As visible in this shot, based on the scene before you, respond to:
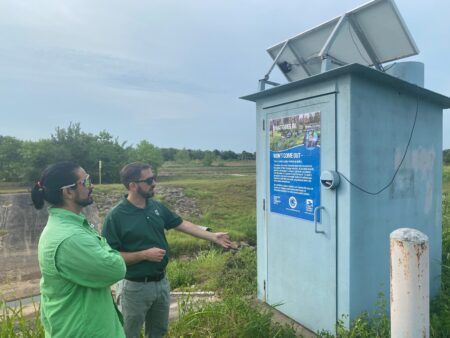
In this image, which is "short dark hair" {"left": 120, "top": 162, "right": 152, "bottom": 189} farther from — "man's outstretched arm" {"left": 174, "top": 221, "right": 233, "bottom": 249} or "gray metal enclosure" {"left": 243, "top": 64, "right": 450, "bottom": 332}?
"gray metal enclosure" {"left": 243, "top": 64, "right": 450, "bottom": 332}

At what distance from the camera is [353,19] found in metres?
3.60

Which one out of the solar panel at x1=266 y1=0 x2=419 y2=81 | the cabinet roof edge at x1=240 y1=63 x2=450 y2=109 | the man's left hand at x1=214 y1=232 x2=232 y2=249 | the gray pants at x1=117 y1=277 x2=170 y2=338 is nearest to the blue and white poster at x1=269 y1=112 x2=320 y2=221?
the cabinet roof edge at x1=240 y1=63 x2=450 y2=109

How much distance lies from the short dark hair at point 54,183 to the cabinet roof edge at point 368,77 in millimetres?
2270

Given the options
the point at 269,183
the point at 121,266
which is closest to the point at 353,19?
the point at 269,183

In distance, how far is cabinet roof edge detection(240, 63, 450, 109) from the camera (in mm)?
3045

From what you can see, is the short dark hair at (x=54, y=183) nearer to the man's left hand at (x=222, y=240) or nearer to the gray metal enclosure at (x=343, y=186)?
the man's left hand at (x=222, y=240)

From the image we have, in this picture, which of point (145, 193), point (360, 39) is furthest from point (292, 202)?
point (360, 39)

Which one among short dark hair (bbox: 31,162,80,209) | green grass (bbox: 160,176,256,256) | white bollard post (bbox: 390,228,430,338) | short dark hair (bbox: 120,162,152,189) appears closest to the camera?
white bollard post (bbox: 390,228,430,338)

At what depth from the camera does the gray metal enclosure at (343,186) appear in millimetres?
3146

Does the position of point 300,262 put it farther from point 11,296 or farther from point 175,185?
point 175,185

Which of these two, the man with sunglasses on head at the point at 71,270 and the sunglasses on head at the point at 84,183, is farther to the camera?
the sunglasses on head at the point at 84,183

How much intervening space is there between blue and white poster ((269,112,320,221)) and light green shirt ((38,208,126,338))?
208 centimetres

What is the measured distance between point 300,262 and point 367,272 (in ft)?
2.14

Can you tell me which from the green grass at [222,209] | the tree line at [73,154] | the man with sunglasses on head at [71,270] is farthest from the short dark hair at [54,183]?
the tree line at [73,154]
